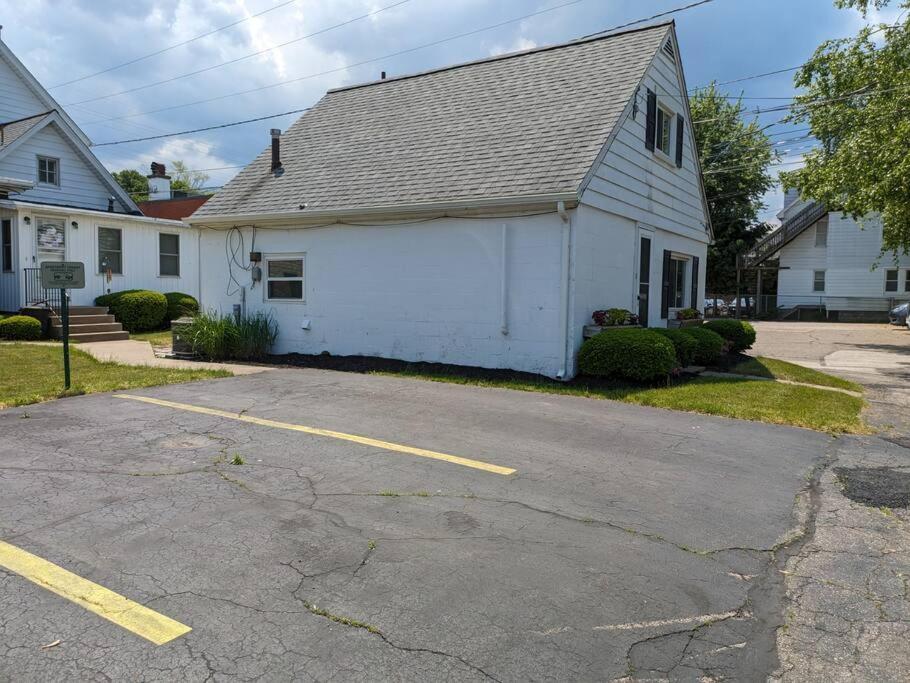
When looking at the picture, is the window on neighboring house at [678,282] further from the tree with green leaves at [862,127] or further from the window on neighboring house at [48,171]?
the window on neighboring house at [48,171]

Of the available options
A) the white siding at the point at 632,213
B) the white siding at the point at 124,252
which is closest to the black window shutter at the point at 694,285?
the white siding at the point at 632,213

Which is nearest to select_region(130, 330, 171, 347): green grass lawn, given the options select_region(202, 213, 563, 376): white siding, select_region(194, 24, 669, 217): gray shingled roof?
select_region(202, 213, 563, 376): white siding

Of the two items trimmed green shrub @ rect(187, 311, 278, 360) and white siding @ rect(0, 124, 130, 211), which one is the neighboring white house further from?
trimmed green shrub @ rect(187, 311, 278, 360)

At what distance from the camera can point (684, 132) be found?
15578mm

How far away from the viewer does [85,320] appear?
667 inches

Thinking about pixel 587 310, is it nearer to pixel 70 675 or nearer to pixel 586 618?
pixel 586 618

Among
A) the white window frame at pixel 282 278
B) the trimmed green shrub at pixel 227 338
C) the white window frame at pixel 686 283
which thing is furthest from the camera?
the white window frame at pixel 686 283

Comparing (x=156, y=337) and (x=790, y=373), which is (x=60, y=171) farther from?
(x=790, y=373)

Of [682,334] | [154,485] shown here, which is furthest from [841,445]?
[154,485]

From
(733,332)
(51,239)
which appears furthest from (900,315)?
(51,239)

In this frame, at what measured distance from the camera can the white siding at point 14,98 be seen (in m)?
21.6

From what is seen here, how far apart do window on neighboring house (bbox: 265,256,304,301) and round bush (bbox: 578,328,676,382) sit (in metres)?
6.36

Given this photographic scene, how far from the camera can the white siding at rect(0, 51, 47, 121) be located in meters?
21.6

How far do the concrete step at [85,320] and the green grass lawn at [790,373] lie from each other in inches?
614
